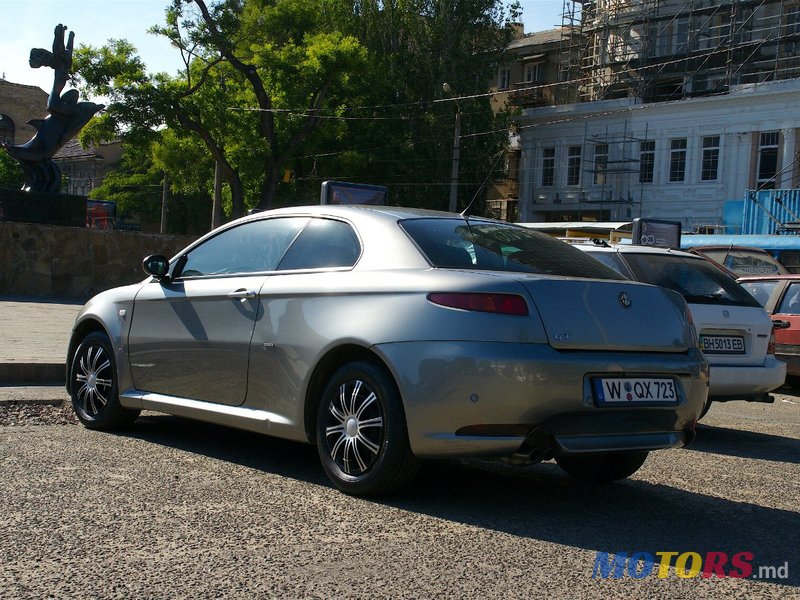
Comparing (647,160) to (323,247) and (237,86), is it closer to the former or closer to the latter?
(237,86)

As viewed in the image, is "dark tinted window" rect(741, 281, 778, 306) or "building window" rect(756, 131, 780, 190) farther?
"building window" rect(756, 131, 780, 190)

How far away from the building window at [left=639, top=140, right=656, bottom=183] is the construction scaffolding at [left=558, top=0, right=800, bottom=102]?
2.58 metres

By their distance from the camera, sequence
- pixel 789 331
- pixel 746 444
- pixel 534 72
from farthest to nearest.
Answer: pixel 534 72 → pixel 789 331 → pixel 746 444

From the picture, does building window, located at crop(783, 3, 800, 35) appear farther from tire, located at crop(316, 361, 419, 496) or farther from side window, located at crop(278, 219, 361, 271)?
tire, located at crop(316, 361, 419, 496)

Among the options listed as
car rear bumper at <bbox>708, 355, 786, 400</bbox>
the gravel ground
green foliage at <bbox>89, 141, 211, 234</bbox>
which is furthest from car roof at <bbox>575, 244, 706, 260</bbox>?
green foliage at <bbox>89, 141, 211, 234</bbox>

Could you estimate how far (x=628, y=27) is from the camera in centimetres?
4972

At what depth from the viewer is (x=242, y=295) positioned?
5.86 meters

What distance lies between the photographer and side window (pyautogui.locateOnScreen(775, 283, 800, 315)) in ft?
42.1

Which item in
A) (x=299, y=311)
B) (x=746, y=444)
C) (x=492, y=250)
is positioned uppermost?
(x=492, y=250)

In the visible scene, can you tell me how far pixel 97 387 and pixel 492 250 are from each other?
9.97 feet

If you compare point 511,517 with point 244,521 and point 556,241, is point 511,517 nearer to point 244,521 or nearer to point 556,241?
point 244,521

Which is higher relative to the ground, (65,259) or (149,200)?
(149,200)

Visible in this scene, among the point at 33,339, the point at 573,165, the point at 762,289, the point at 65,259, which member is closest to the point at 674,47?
the point at 573,165

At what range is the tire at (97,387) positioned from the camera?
6777mm
